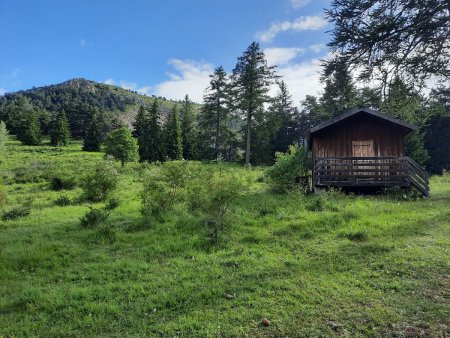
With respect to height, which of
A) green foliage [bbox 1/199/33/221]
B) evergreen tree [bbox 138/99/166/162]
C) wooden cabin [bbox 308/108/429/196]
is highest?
evergreen tree [bbox 138/99/166/162]

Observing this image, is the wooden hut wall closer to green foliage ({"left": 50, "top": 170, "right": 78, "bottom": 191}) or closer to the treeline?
the treeline

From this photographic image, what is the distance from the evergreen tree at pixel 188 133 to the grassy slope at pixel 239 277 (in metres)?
47.9

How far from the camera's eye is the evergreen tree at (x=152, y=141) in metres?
54.4

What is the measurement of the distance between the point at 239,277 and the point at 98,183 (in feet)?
44.6

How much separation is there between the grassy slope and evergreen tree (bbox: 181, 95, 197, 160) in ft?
157

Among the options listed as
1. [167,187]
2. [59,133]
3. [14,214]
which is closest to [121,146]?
[14,214]

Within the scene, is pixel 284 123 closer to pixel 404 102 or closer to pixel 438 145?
pixel 438 145

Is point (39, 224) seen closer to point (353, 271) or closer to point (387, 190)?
point (353, 271)

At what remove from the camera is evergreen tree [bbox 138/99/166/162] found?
54.4 meters

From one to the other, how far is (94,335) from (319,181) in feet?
49.8

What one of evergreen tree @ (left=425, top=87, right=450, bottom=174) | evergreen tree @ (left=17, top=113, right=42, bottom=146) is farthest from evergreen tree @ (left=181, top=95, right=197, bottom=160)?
evergreen tree @ (left=425, top=87, right=450, bottom=174)

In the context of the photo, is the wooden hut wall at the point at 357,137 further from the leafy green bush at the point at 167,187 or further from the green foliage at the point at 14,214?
the green foliage at the point at 14,214

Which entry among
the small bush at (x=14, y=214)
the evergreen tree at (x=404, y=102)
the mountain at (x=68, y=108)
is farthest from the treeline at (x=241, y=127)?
the small bush at (x=14, y=214)

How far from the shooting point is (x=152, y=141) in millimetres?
55031
